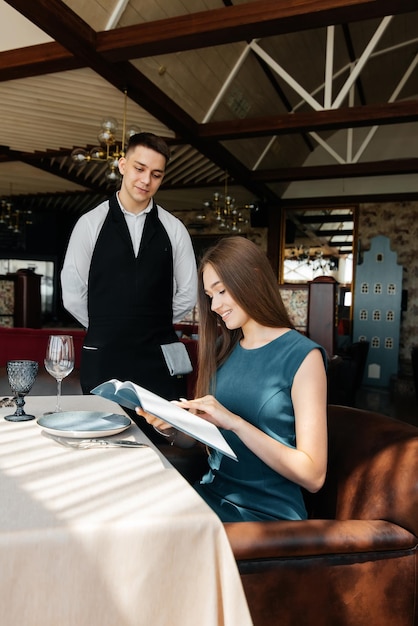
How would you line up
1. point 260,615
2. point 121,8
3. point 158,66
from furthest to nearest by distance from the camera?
point 158,66, point 121,8, point 260,615

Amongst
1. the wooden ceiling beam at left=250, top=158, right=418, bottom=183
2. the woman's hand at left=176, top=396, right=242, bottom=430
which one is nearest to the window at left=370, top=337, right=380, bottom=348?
the wooden ceiling beam at left=250, top=158, right=418, bottom=183

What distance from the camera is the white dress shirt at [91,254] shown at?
2332mm

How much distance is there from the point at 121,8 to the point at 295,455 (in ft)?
15.2

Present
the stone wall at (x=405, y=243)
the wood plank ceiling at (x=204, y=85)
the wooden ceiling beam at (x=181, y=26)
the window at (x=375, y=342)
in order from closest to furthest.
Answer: the wooden ceiling beam at (x=181, y=26)
the wood plank ceiling at (x=204, y=85)
the window at (x=375, y=342)
the stone wall at (x=405, y=243)

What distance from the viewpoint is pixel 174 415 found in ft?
3.73

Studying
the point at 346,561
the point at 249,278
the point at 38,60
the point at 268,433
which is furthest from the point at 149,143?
the point at 38,60

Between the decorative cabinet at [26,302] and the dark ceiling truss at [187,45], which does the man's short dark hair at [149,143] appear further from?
the decorative cabinet at [26,302]

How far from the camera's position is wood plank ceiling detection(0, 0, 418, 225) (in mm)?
4383

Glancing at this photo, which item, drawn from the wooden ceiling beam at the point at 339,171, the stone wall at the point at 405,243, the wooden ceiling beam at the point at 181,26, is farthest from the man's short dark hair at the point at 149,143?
the stone wall at the point at 405,243

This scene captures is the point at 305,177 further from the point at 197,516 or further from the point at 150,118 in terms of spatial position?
the point at 197,516

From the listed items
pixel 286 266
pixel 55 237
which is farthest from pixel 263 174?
pixel 55 237

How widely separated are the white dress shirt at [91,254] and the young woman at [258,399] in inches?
31.1

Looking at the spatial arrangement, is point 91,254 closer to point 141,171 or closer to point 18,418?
point 141,171

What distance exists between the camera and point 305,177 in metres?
9.22
